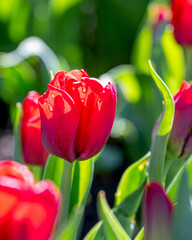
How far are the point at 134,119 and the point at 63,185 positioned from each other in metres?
0.95

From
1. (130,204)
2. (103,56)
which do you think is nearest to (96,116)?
(130,204)

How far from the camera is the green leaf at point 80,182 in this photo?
860 millimetres

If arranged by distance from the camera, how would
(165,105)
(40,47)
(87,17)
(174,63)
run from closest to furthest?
(165,105)
(40,47)
(174,63)
(87,17)

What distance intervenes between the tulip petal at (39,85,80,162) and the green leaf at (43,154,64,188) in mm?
148

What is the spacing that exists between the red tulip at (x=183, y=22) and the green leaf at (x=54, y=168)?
0.61 meters

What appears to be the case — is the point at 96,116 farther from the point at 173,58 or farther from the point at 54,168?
the point at 173,58

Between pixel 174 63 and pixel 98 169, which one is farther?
pixel 98 169

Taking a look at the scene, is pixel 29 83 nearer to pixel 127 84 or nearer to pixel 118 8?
pixel 127 84

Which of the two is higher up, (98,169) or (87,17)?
(87,17)

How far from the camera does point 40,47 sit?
4.94ft

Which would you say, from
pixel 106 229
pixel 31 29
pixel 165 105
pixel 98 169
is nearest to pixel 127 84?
pixel 98 169

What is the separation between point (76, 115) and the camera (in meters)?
0.69

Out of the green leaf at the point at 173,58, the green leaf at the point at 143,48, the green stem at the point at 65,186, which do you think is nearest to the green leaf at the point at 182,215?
the green stem at the point at 65,186

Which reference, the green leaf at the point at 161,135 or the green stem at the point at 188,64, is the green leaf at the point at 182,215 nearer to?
the green leaf at the point at 161,135
